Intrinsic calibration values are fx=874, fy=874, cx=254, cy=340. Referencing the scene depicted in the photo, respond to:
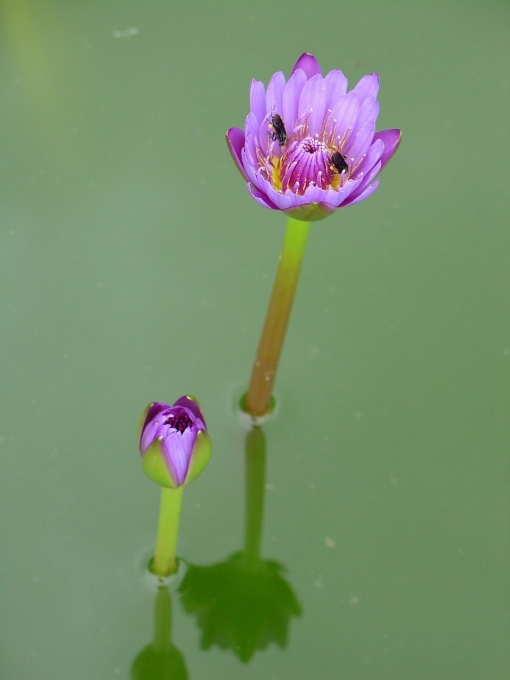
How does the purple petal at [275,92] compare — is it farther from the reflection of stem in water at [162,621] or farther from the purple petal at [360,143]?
the reflection of stem in water at [162,621]

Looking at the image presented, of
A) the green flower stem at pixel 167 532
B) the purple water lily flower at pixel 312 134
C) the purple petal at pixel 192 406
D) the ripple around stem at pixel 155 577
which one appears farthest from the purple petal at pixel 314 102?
the ripple around stem at pixel 155 577

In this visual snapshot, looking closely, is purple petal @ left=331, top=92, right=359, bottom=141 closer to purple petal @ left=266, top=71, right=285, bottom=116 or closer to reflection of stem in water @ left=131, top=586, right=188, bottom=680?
purple petal @ left=266, top=71, right=285, bottom=116

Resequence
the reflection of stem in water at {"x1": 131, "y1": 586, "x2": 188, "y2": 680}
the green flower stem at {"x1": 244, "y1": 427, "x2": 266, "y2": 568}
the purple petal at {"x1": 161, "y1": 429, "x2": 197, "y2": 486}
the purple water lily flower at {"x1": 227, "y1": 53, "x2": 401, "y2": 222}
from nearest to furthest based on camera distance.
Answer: the purple petal at {"x1": 161, "y1": 429, "x2": 197, "y2": 486}, the purple water lily flower at {"x1": 227, "y1": 53, "x2": 401, "y2": 222}, the reflection of stem in water at {"x1": 131, "y1": 586, "x2": 188, "y2": 680}, the green flower stem at {"x1": 244, "y1": 427, "x2": 266, "y2": 568}

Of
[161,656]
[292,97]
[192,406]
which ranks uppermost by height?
[292,97]

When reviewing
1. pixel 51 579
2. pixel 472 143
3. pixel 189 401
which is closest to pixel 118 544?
pixel 51 579

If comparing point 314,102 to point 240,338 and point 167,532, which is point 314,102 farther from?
point 167,532

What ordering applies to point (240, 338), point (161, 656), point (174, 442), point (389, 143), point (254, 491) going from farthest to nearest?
point (240, 338), point (254, 491), point (161, 656), point (389, 143), point (174, 442)

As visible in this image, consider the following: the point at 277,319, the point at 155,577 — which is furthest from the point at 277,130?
the point at 155,577

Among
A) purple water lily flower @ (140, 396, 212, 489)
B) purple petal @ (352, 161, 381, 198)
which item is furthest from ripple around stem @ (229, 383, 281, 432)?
purple petal @ (352, 161, 381, 198)
